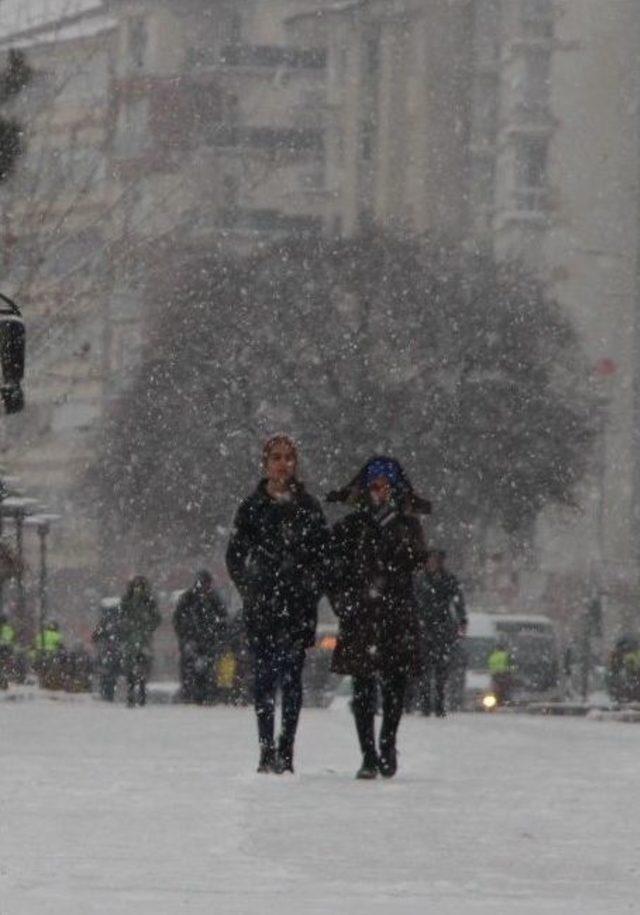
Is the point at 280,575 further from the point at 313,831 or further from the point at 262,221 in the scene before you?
the point at 262,221

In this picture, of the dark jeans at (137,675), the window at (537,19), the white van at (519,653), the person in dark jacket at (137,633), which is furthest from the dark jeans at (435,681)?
the window at (537,19)

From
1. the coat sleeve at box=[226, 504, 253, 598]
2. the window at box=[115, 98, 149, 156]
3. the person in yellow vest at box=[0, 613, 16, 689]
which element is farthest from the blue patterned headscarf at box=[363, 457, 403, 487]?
the window at box=[115, 98, 149, 156]

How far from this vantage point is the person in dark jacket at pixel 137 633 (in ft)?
132

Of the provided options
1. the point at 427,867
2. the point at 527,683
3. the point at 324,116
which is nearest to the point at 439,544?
the point at 527,683

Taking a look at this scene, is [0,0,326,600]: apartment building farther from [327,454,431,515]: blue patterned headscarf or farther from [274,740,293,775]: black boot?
[327,454,431,515]: blue patterned headscarf

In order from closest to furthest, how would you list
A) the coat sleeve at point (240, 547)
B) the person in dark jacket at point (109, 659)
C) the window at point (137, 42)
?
1. the coat sleeve at point (240, 547)
2. the person in dark jacket at point (109, 659)
3. the window at point (137, 42)


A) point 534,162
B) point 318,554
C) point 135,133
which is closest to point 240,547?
point 318,554

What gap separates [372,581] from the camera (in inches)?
728

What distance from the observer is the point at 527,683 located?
59.0 meters

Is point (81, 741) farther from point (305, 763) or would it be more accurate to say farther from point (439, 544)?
point (439, 544)

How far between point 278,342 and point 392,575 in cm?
6514

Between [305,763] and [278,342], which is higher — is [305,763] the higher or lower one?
the lower one

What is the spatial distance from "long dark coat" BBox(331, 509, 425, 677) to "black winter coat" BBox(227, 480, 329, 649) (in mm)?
104

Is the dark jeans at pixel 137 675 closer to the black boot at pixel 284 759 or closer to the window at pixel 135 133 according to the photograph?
the black boot at pixel 284 759
